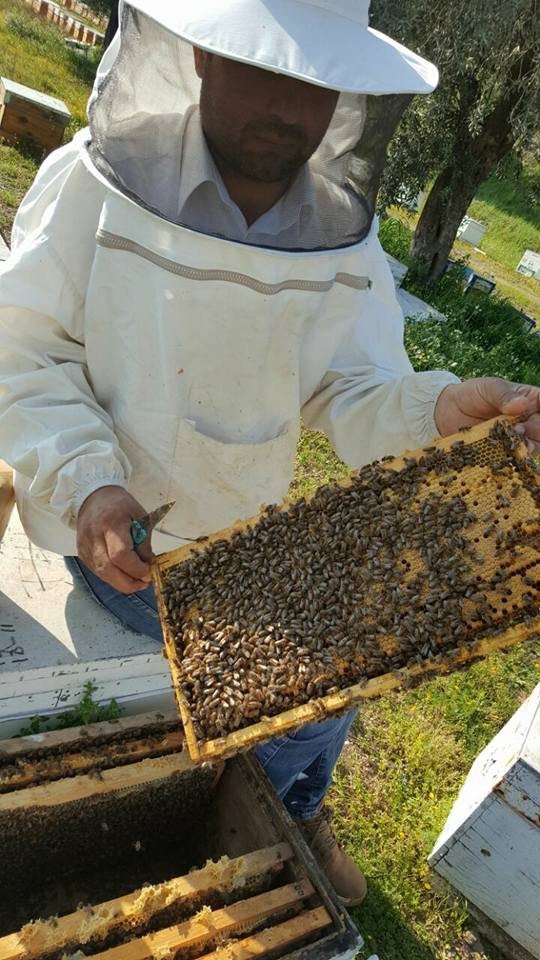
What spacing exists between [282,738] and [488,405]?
1280 millimetres

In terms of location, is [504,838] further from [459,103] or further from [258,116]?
[459,103]

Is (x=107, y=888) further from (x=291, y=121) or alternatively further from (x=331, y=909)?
(x=291, y=121)

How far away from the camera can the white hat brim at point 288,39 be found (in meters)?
1.72

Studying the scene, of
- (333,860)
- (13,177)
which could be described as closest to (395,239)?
(13,177)

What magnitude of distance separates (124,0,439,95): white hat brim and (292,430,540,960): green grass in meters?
2.11

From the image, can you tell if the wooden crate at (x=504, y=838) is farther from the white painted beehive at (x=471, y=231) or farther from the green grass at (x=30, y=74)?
the white painted beehive at (x=471, y=231)

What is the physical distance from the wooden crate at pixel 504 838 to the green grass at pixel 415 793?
0.16 m

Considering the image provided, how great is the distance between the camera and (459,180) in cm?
1185

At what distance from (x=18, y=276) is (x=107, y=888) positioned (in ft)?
6.15

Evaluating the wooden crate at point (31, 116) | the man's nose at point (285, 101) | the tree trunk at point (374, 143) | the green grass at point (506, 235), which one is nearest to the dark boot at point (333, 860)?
the tree trunk at point (374, 143)

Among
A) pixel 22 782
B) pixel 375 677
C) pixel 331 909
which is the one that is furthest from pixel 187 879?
pixel 375 677

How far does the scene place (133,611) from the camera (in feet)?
8.48

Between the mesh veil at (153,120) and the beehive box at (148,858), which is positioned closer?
the beehive box at (148,858)

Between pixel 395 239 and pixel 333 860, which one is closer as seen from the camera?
pixel 333 860
